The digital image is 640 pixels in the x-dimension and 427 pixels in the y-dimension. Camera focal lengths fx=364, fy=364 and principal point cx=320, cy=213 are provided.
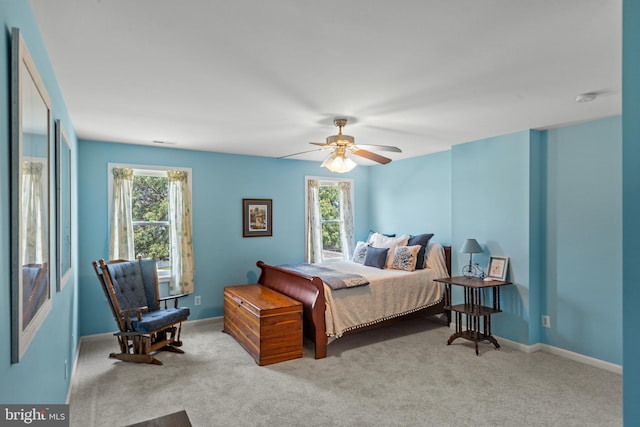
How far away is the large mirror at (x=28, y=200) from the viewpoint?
128cm

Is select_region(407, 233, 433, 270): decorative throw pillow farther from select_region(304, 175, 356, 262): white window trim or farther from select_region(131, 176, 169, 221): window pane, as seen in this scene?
select_region(131, 176, 169, 221): window pane

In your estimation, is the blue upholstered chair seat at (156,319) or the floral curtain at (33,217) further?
the blue upholstered chair seat at (156,319)

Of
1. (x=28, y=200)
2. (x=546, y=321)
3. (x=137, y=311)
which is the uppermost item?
(x=28, y=200)

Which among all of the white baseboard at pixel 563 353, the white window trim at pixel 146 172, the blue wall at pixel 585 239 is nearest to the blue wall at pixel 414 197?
the blue wall at pixel 585 239

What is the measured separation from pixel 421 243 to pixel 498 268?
111 centimetres

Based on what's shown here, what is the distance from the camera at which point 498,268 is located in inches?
169

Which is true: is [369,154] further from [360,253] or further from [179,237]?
[179,237]

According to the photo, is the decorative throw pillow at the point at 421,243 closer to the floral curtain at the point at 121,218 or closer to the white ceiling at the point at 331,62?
the white ceiling at the point at 331,62

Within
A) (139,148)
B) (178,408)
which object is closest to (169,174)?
(139,148)

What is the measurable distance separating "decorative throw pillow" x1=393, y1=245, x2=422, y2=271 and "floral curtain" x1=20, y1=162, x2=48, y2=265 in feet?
13.2

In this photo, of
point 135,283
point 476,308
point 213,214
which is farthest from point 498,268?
point 135,283

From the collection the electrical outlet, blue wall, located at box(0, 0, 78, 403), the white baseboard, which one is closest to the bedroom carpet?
the white baseboard

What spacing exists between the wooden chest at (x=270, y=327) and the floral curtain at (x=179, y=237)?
1.14 meters

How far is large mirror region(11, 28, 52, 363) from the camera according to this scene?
128 centimetres
